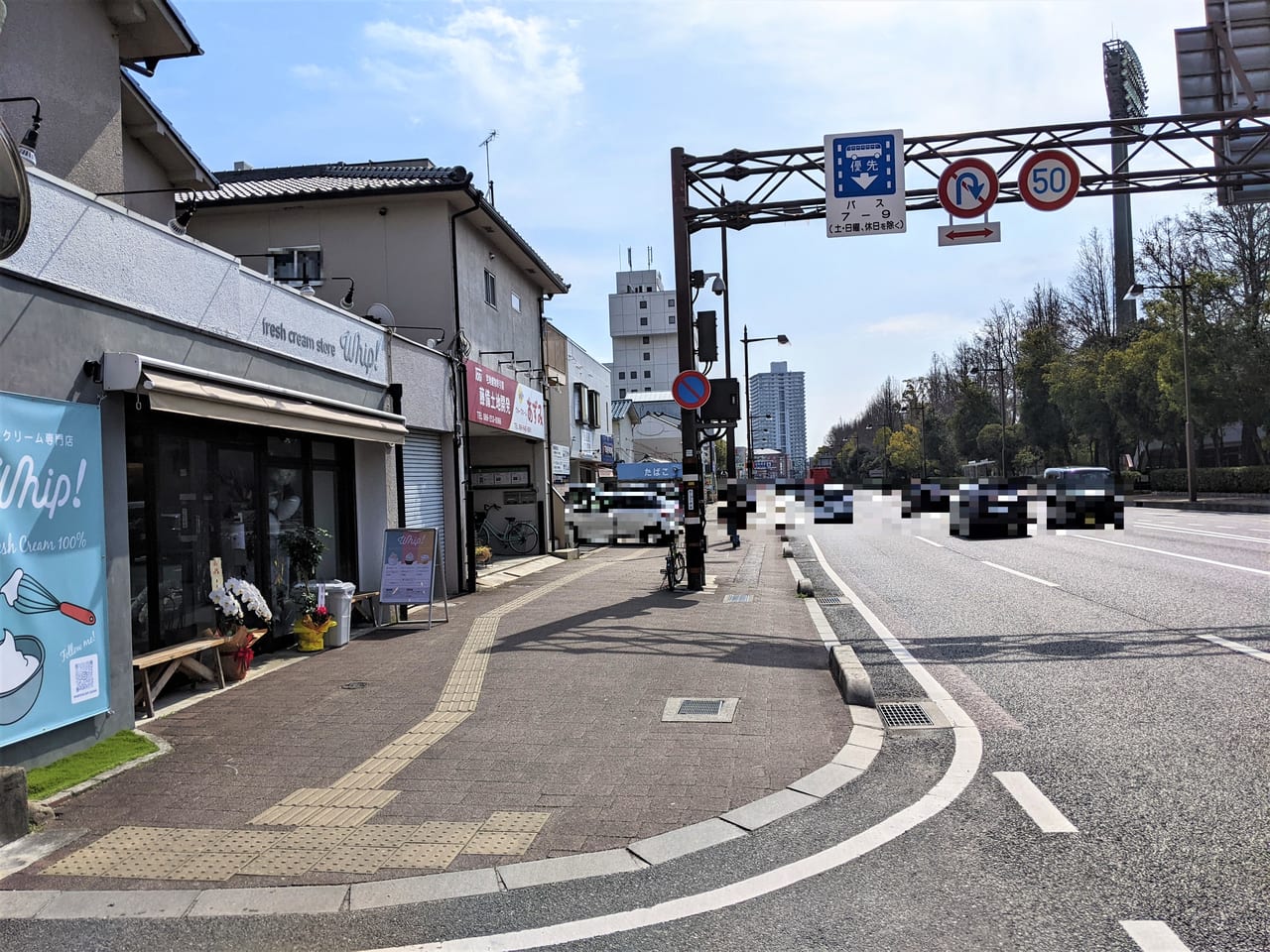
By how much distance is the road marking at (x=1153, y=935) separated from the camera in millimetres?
3471

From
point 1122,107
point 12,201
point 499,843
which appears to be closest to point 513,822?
point 499,843

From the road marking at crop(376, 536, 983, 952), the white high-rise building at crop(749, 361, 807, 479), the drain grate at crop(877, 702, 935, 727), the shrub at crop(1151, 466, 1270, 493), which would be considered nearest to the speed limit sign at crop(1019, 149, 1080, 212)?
the drain grate at crop(877, 702, 935, 727)

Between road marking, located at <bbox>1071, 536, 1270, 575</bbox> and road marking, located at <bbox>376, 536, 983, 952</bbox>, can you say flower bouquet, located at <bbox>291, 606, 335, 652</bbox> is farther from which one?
road marking, located at <bbox>1071, 536, 1270, 575</bbox>

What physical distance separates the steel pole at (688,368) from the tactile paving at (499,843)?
1085cm

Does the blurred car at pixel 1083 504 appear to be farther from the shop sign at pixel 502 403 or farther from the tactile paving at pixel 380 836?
the tactile paving at pixel 380 836

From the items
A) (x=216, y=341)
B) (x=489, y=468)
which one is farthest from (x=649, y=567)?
(x=216, y=341)

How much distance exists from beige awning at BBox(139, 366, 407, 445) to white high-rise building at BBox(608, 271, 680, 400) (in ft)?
337

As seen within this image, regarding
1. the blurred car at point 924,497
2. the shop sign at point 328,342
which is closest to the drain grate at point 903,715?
the shop sign at point 328,342

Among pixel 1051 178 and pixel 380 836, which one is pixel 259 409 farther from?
pixel 1051 178

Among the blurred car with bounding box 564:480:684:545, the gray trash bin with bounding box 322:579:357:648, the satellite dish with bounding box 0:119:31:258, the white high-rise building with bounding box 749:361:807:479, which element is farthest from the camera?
the white high-rise building with bounding box 749:361:807:479

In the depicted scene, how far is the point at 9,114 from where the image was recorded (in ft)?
29.8

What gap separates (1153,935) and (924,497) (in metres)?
22.3

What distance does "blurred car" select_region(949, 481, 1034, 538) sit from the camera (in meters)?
23.9

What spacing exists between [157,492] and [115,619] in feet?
6.02
